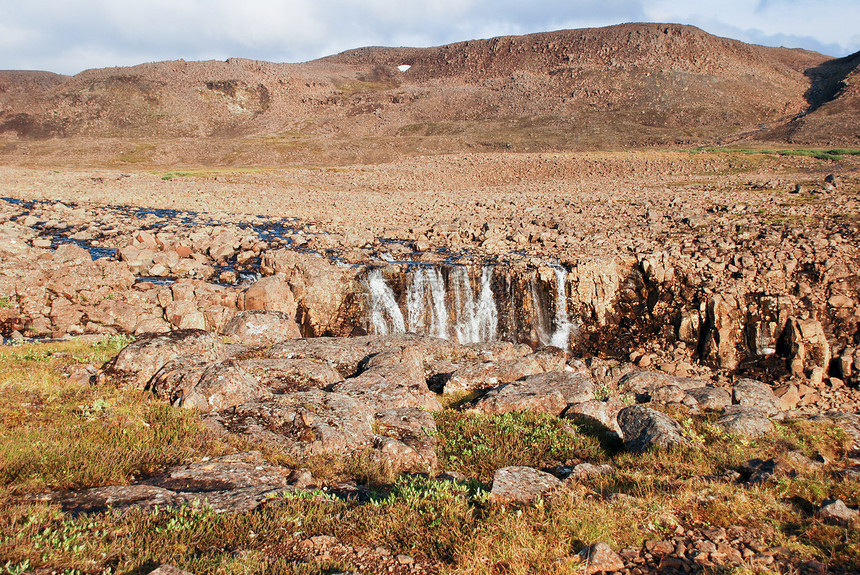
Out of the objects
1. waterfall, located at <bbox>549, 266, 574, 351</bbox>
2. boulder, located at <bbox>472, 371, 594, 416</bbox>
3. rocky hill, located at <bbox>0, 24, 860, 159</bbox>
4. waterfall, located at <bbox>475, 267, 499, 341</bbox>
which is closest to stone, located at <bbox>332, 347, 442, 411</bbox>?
boulder, located at <bbox>472, 371, 594, 416</bbox>

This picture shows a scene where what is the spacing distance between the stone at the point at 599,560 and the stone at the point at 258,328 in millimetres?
9356

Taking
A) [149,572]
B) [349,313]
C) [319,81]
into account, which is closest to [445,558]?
[149,572]

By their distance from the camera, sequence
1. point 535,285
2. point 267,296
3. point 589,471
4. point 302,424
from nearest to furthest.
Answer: point 589,471
point 302,424
point 267,296
point 535,285

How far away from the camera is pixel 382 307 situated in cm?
1794

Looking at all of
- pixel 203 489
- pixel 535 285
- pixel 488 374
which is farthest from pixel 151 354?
pixel 535 285

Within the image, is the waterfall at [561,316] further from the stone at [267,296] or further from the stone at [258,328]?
the stone at [258,328]

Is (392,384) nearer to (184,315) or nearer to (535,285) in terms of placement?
(184,315)

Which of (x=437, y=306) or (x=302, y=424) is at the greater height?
(x=302, y=424)

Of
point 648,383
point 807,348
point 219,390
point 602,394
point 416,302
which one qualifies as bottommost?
point 807,348

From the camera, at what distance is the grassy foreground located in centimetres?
417

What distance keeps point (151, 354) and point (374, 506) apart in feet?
16.8

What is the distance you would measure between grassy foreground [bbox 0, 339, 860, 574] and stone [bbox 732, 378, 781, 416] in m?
3.18

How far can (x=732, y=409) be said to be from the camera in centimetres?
962

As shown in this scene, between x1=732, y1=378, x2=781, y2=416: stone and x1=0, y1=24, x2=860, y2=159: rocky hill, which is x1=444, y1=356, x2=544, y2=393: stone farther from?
x1=0, y1=24, x2=860, y2=159: rocky hill
